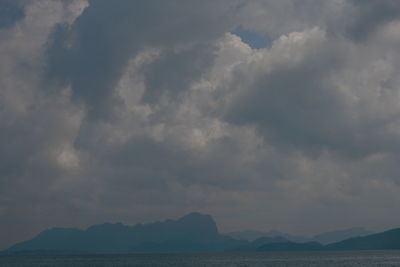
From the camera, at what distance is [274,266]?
19700 centimetres

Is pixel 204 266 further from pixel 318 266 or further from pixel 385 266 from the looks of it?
pixel 385 266

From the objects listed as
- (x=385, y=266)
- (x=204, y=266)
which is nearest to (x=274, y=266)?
(x=204, y=266)

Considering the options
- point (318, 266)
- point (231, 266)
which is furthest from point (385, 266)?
point (231, 266)

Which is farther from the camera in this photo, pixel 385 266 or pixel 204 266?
pixel 204 266

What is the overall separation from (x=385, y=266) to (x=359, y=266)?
35.3 feet

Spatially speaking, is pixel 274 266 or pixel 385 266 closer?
pixel 385 266

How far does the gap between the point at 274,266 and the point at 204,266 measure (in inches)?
1236

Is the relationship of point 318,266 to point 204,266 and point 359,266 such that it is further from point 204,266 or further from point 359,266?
point 204,266

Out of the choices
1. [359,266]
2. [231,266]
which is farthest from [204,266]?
[359,266]

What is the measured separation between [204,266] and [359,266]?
66154 mm

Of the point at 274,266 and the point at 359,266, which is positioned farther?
the point at 274,266

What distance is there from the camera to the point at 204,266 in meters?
198

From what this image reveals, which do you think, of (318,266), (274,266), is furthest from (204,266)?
(318,266)

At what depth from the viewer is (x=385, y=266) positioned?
172125 millimetres
